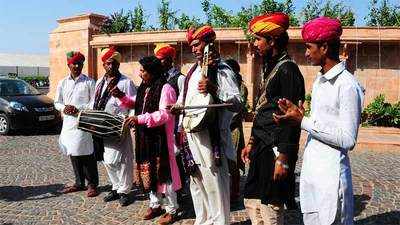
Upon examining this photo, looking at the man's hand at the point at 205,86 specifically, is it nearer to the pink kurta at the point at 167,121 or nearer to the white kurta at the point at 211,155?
the white kurta at the point at 211,155

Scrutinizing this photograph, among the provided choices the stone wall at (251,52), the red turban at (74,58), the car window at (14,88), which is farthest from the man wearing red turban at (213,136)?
the car window at (14,88)

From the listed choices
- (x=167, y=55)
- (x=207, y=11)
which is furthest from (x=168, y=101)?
(x=207, y=11)

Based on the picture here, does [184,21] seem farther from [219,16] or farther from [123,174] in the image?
[123,174]

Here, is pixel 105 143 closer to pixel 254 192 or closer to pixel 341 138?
pixel 254 192

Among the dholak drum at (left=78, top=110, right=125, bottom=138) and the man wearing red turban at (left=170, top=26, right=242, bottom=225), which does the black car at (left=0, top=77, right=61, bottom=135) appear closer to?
the dholak drum at (left=78, top=110, right=125, bottom=138)

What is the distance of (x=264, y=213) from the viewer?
3678 mm

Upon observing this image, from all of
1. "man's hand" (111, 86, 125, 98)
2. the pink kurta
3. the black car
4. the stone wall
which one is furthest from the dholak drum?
the stone wall

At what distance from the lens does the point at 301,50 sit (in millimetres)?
15164

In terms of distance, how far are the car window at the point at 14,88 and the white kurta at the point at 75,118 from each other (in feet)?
27.3

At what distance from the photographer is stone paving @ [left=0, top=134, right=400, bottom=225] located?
541 cm

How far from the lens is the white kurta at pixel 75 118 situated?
6367mm

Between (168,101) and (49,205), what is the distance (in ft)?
7.15

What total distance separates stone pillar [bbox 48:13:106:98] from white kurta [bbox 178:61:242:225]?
1412cm

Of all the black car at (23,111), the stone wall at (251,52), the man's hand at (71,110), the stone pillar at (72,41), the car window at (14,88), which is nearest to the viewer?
the man's hand at (71,110)
